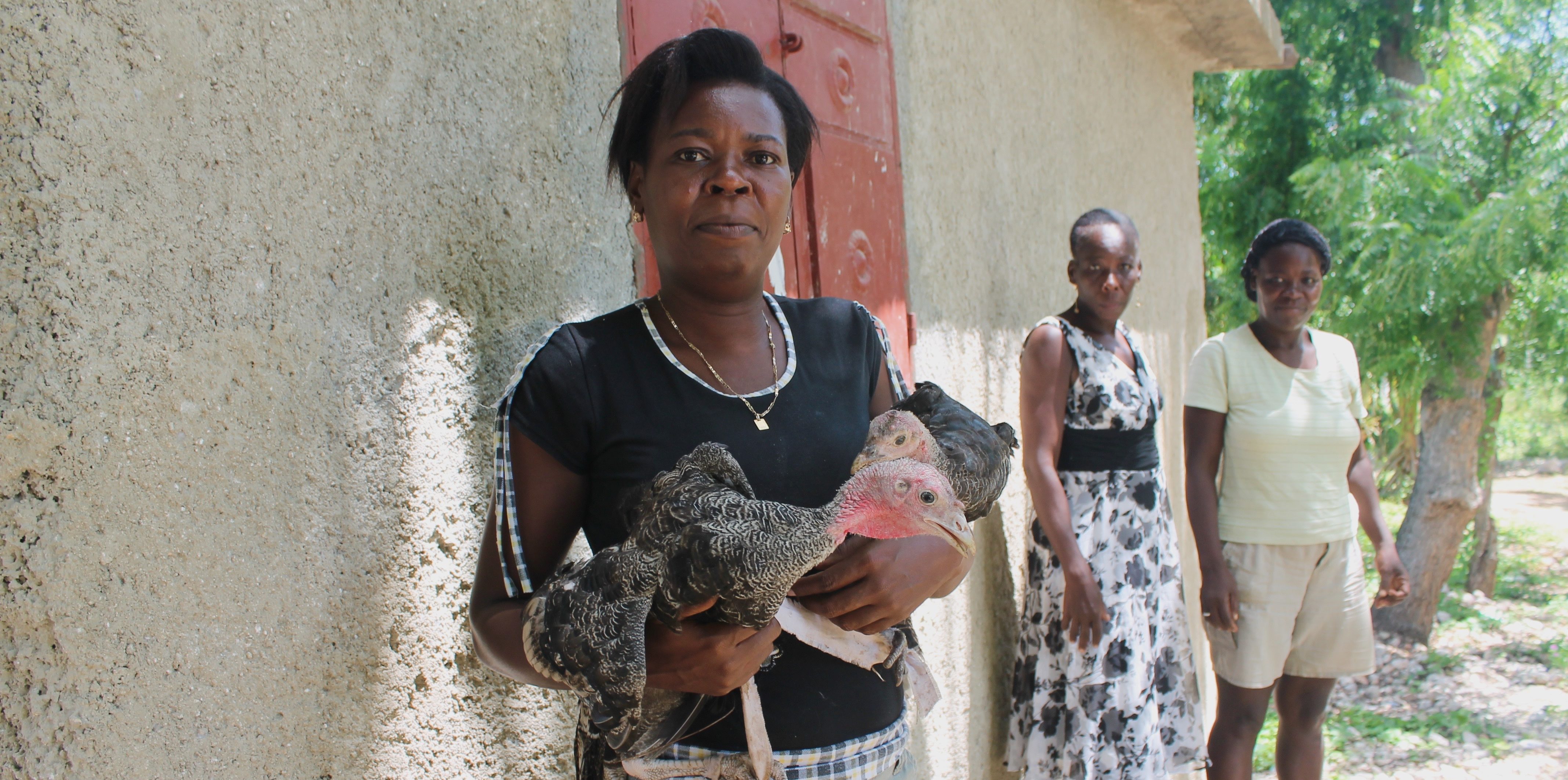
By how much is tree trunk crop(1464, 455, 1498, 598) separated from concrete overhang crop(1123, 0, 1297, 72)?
5104 millimetres

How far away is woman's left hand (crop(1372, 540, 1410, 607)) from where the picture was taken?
12.9ft

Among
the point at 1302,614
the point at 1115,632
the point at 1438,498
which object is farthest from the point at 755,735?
the point at 1438,498

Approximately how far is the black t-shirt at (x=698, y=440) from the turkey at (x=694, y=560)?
0.49 ft

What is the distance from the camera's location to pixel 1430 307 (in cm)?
727

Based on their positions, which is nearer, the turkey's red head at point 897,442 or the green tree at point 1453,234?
the turkey's red head at point 897,442

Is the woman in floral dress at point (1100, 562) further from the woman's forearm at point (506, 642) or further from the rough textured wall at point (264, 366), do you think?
the woman's forearm at point (506, 642)

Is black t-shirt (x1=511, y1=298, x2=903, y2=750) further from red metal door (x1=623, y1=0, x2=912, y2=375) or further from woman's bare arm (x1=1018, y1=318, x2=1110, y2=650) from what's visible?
woman's bare arm (x1=1018, y1=318, x2=1110, y2=650)

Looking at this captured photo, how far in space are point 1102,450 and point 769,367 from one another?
2.08m

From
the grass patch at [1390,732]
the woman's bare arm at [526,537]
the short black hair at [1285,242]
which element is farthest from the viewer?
the grass patch at [1390,732]

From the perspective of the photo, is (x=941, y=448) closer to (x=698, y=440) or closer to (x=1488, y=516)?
(x=698, y=440)

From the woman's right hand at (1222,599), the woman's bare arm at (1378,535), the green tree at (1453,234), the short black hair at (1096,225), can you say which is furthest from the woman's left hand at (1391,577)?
the green tree at (1453,234)

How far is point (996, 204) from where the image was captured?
4.06 metres

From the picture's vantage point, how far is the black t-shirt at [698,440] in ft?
5.02

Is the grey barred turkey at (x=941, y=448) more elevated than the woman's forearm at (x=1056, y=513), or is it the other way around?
the grey barred turkey at (x=941, y=448)
